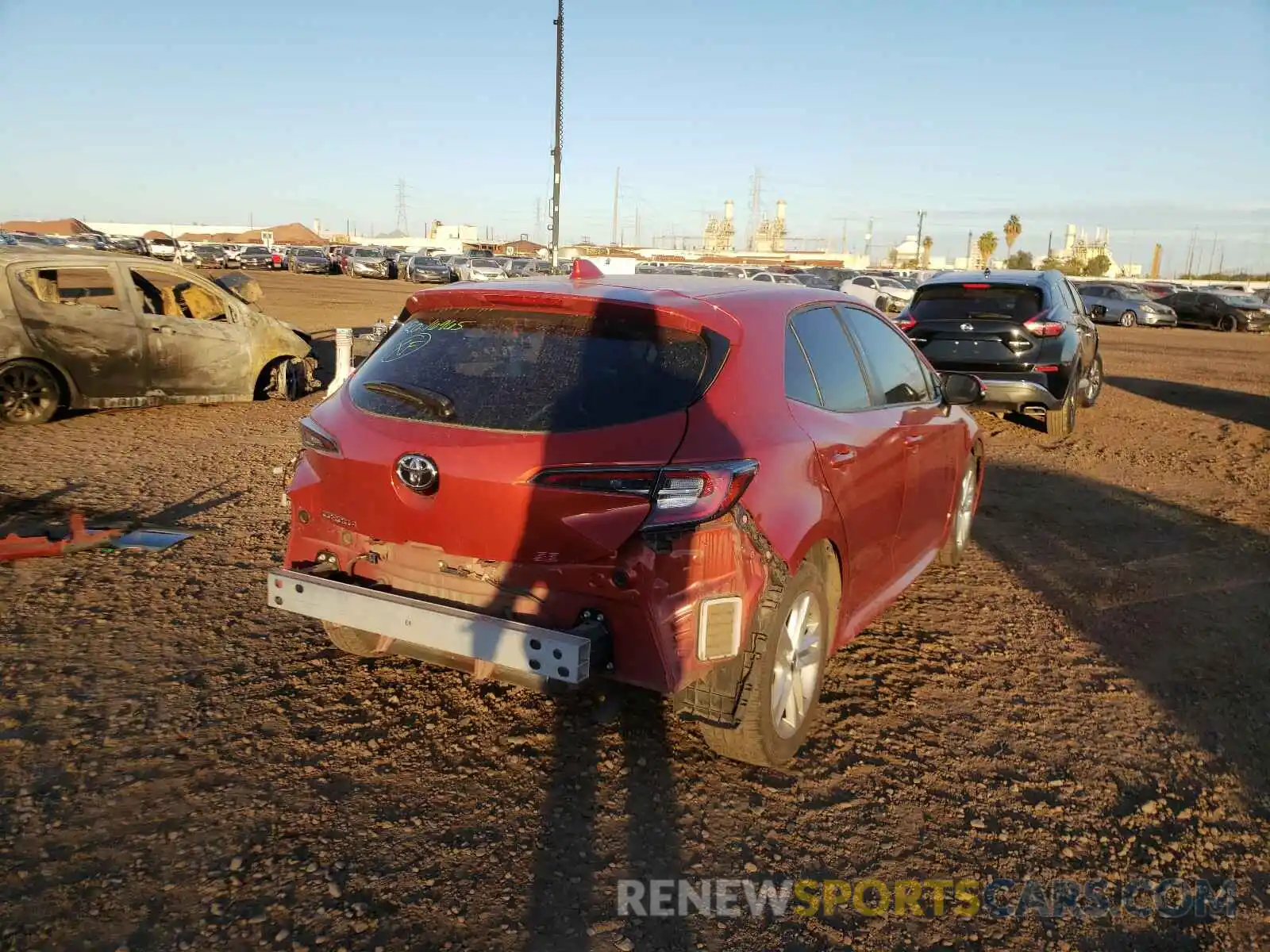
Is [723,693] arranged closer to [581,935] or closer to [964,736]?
[581,935]

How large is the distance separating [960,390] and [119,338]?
311 inches

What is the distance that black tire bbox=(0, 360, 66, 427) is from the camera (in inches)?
341

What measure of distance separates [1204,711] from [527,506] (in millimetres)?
3138

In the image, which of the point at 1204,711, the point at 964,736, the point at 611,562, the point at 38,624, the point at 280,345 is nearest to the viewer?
the point at 611,562

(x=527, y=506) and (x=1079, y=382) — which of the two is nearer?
(x=527, y=506)

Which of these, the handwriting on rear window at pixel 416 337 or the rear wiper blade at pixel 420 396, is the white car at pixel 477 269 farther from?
the rear wiper blade at pixel 420 396

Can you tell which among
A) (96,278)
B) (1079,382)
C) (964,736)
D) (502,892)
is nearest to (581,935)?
(502,892)

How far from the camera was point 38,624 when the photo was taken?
4.46 meters

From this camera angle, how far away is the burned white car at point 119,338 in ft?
28.7

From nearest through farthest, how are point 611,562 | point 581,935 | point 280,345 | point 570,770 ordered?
point 581,935 → point 611,562 → point 570,770 → point 280,345

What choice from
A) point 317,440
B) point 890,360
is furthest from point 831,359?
point 317,440

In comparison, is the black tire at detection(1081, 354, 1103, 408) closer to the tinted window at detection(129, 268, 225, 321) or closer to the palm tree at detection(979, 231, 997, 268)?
the tinted window at detection(129, 268, 225, 321)

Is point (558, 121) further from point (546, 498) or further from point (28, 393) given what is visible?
point (546, 498)

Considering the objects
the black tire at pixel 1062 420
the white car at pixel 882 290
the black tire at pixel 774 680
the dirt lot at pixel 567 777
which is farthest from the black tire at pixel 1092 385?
the white car at pixel 882 290
